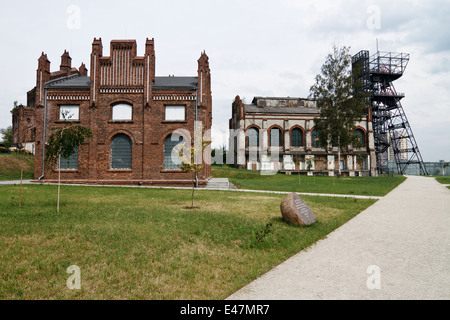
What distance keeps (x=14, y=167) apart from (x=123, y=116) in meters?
15.0

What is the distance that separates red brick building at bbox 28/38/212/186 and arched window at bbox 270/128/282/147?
26.8 metres

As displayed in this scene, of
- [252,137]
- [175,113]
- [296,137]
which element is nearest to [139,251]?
[175,113]

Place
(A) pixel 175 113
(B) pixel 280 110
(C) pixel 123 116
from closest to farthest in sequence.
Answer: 1. (A) pixel 175 113
2. (C) pixel 123 116
3. (B) pixel 280 110

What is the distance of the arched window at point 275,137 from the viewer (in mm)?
48000

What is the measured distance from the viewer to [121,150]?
910 inches

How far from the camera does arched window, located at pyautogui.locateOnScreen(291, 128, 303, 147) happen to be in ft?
160

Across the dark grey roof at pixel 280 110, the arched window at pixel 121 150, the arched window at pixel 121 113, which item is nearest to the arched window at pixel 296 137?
the dark grey roof at pixel 280 110

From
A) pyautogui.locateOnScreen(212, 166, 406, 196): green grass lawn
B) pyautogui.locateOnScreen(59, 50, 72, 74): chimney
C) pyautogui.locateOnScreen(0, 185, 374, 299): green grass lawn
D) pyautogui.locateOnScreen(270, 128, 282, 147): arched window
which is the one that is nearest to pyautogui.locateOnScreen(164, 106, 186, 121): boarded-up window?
pyautogui.locateOnScreen(212, 166, 406, 196): green grass lawn

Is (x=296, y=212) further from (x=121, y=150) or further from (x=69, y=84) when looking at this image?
(x=69, y=84)

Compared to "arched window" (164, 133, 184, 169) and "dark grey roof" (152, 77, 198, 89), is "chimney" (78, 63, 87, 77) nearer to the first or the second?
"dark grey roof" (152, 77, 198, 89)

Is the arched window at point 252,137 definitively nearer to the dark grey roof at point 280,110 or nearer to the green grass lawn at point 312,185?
the dark grey roof at point 280,110

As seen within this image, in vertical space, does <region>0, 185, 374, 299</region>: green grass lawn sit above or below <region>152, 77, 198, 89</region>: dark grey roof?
below
